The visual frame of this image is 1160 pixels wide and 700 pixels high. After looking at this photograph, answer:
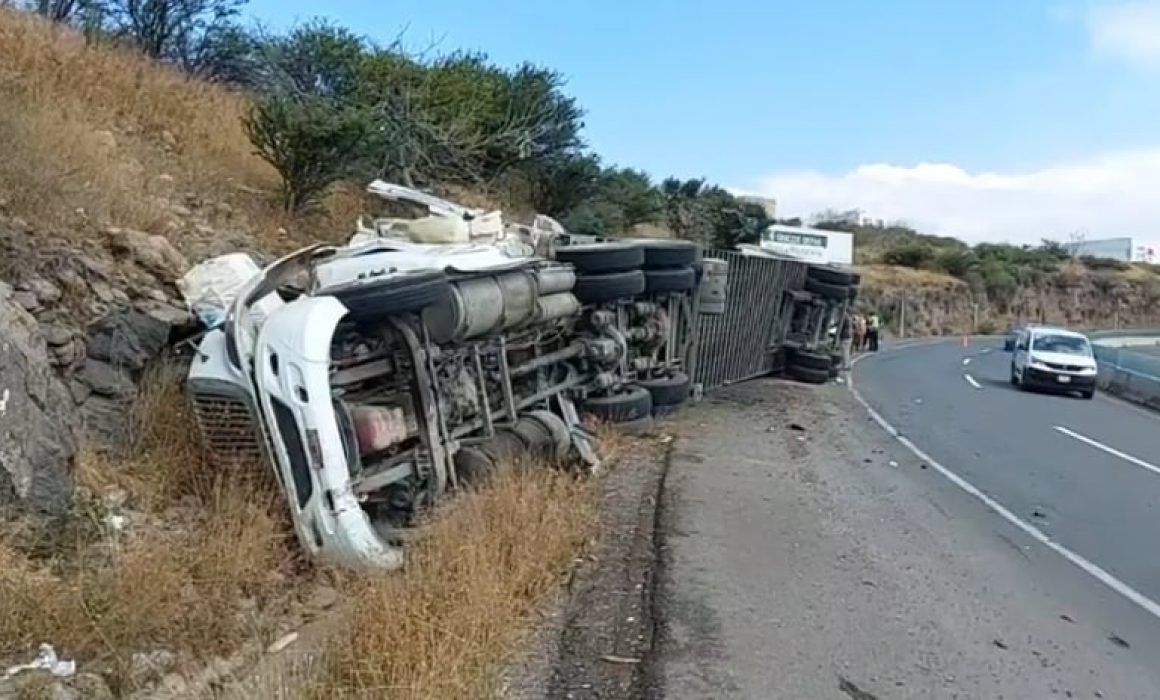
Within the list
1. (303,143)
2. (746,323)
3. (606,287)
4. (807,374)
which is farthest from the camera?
(807,374)

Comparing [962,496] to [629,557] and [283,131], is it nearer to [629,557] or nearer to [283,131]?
[629,557]

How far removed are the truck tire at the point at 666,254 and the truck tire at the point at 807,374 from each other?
379 inches

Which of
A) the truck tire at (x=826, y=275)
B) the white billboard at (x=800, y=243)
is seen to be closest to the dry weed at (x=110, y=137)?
the truck tire at (x=826, y=275)

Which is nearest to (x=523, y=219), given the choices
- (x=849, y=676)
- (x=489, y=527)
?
(x=489, y=527)

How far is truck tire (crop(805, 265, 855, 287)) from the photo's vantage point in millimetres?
23328

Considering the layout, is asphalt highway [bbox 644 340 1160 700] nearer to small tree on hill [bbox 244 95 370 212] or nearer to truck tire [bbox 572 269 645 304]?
truck tire [bbox 572 269 645 304]

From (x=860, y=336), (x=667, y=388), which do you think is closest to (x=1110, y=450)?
(x=667, y=388)

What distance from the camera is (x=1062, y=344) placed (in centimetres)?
3167

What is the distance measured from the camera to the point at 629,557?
24.2 feet

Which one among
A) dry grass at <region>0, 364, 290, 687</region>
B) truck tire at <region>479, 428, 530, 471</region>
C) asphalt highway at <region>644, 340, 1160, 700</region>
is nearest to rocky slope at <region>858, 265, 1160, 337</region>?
asphalt highway at <region>644, 340, 1160, 700</region>

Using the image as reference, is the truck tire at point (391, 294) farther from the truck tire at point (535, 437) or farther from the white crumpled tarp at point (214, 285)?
the truck tire at point (535, 437)

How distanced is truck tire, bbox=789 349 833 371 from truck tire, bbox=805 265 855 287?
1520mm

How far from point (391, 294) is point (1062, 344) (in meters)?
28.6

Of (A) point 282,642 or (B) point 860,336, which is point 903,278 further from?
(A) point 282,642
